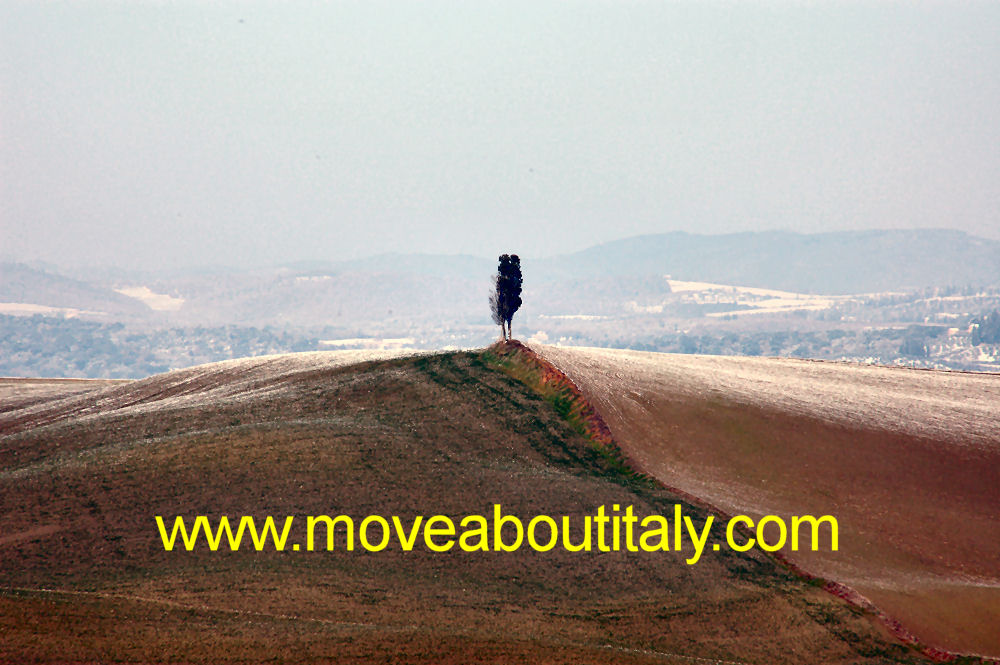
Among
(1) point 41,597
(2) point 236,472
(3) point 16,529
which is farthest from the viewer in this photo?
(2) point 236,472

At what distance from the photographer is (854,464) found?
2247 inches

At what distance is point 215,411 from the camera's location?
6625cm

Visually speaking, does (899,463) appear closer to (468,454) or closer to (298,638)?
(468,454)

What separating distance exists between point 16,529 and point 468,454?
1092 inches

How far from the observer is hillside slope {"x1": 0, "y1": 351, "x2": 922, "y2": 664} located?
1267 inches

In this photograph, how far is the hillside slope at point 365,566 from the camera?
32.2 metres

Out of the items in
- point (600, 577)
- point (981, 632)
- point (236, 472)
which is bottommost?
point (981, 632)

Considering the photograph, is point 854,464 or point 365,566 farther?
point 854,464

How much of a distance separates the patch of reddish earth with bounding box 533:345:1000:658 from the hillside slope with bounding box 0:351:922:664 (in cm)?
402

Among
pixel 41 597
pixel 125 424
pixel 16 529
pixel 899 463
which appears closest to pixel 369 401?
pixel 125 424

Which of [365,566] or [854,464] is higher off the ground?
[854,464]

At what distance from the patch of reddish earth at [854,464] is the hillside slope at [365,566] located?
158 inches

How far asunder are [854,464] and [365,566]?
3755cm

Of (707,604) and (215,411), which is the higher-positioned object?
(215,411)
